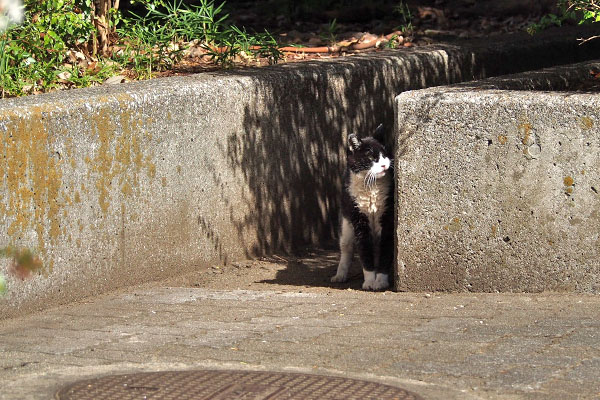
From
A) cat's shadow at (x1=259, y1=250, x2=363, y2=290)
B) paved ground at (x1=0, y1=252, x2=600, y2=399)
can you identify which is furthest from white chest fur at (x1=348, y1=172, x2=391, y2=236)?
paved ground at (x1=0, y1=252, x2=600, y2=399)

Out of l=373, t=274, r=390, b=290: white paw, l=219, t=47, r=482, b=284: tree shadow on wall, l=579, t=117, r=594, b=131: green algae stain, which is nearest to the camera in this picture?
l=579, t=117, r=594, b=131: green algae stain

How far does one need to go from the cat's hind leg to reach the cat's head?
418mm

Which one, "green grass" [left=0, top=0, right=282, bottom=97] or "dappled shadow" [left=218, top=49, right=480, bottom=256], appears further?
"dappled shadow" [left=218, top=49, right=480, bottom=256]

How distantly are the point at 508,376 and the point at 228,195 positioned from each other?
10.5 ft

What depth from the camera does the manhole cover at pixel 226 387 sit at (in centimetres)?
357

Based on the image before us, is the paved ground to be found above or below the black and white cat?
below

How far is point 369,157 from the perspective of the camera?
6.04 meters

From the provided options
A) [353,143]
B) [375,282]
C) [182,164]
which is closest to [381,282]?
[375,282]

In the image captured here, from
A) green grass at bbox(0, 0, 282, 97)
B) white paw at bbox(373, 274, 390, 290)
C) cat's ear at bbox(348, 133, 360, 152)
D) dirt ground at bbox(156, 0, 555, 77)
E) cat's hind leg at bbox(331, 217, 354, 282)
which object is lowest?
white paw at bbox(373, 274, 390, 290)

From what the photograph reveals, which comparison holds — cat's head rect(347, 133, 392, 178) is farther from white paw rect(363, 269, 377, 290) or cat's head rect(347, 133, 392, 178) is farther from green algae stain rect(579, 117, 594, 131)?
green algae stain rect(579, 117, 594, 131)

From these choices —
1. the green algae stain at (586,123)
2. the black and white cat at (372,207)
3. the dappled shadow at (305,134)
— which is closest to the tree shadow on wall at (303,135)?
the dappled shadow at (305,134)

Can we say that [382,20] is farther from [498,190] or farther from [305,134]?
[498,190]

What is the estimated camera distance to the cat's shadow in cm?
629

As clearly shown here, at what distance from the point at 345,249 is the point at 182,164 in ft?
4.13
